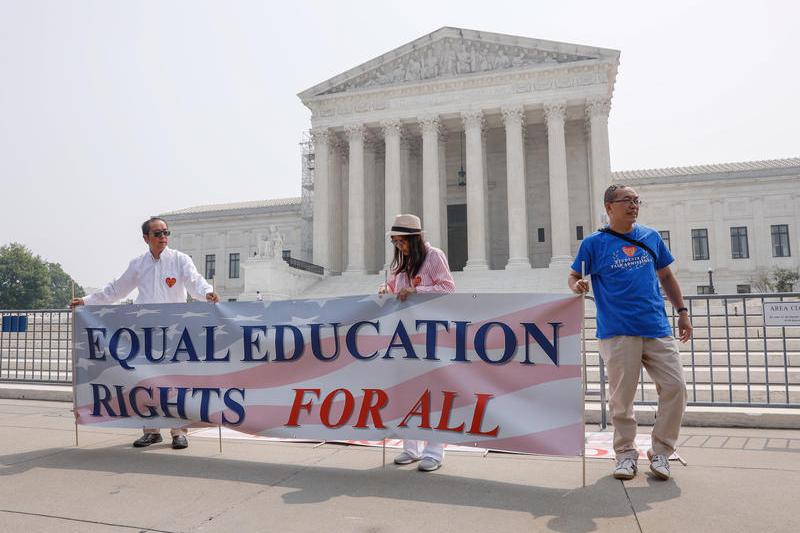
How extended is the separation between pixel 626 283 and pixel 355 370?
7.91 ft

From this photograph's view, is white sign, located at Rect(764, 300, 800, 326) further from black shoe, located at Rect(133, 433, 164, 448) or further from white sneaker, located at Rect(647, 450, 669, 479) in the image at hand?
black shoe, located at Rect(133, 433, 164, 448)

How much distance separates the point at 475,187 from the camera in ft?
108

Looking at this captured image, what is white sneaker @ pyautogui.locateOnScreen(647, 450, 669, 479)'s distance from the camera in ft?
14.4

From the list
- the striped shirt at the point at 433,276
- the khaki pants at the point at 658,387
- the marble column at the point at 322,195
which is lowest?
the khaki pants at the point at 658,387

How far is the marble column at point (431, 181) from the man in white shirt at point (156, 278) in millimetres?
26723

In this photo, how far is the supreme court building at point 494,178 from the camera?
31.7 m

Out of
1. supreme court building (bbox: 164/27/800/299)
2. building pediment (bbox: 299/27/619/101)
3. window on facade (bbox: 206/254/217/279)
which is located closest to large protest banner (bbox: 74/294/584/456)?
supreme court building (bbox: 164/27/800/299)

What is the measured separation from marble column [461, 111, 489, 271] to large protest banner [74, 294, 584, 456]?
2735 centimetres

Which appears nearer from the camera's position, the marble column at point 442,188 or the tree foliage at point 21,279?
the marble column at point 442,188

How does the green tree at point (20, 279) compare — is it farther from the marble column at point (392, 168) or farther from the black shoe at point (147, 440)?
the black shoe at point (147, 440)

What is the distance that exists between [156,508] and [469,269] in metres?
28.5

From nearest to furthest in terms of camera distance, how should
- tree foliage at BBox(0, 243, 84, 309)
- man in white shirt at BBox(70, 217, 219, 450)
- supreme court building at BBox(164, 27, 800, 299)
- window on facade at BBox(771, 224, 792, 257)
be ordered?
man in white shirt at BBox(70, 217, 219, 450) → supreme court building at BBox(164, 27, 800, 299) → window on facade at BBox(771, 224, 792, 257) → tree foliage at BBox(0, 243, 84, 309)

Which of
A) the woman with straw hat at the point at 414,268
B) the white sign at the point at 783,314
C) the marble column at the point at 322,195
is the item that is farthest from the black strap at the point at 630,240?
the marble column at the point at 322,195

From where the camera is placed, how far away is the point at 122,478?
4.72 metres
